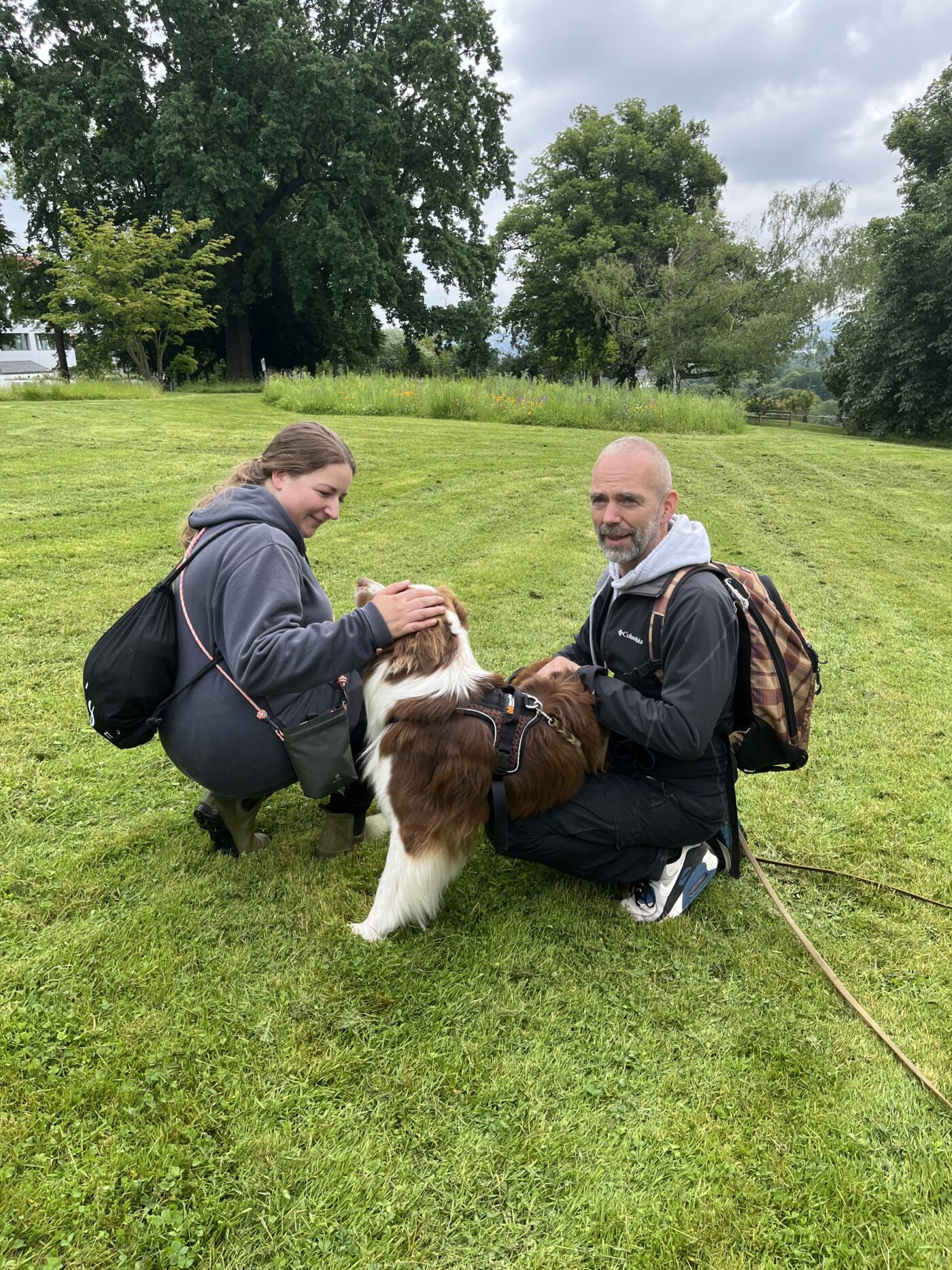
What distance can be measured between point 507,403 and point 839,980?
1496 centimetres

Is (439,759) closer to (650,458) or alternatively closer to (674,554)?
(674,554)

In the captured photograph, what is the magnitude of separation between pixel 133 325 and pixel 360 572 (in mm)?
19219

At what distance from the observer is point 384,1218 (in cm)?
159

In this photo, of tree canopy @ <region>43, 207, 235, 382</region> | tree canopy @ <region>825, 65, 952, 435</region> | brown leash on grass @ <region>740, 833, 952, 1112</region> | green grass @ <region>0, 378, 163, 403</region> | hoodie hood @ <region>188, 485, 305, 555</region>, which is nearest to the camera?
brown leash on grass @ <region>740, 833, 952, 1112</region>

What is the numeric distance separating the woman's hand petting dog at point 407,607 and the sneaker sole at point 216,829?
3.78ft

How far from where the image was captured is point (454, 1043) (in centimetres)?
202

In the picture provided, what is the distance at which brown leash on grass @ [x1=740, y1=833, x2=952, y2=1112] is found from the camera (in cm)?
198

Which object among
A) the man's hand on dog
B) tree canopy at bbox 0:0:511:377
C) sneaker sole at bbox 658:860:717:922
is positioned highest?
tree canopy at bbox 0:0:511:377

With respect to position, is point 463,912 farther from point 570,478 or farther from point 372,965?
point 570,478

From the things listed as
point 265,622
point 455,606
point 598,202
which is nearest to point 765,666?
point 455,606

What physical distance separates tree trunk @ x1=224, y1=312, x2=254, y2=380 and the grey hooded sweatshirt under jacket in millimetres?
27544

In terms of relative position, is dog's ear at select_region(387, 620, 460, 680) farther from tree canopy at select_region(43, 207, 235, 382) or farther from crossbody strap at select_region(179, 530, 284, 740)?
tree canopy at select_region(43, 207, 235, 382)

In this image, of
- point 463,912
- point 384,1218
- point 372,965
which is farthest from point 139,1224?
point 463,912

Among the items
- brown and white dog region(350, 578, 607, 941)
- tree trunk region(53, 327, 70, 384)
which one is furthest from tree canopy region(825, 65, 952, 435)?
tree trunk region(53, 327, 70, 384)
